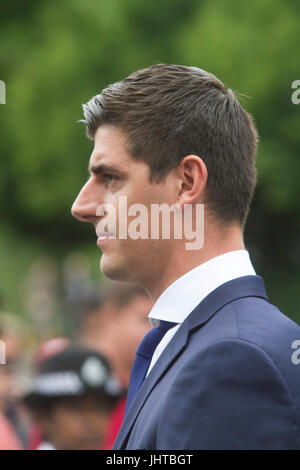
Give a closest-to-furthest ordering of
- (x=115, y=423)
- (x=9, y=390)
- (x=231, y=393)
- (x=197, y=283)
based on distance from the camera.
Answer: (x=231, y=393) < (x=197, y=283) < (x=115, y=423) < (x=9, y=390)

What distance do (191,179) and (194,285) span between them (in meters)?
0.32

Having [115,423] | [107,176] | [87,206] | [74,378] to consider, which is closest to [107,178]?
[107,176]

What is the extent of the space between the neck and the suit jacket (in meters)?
0.27

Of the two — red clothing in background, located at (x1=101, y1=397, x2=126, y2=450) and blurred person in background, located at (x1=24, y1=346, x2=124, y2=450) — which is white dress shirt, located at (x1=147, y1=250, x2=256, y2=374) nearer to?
blurred person in background, located at (x1=24, y1=346, x2=124, y2=450)

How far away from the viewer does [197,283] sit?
2428 millimetres

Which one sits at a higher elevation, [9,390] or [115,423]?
[115,423]

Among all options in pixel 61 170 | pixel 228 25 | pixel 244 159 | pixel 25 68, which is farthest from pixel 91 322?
pixel 25 68

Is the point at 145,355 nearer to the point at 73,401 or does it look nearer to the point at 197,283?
the point at 197,283

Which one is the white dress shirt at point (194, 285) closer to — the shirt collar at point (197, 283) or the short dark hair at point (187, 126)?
the shirt collar at point (197, 283)

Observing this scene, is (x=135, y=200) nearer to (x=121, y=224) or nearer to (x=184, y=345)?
(x=121, y=224)

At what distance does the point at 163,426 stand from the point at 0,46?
768 inches

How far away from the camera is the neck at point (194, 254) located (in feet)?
8.09

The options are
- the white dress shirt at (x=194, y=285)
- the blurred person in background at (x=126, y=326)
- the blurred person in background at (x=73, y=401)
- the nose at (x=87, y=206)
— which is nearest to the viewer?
the white dress shirt at (x=194, y=285)

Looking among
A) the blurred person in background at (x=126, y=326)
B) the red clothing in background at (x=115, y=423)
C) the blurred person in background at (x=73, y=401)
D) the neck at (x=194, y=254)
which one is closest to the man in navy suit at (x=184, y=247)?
the neck at (x=194, y=254)
